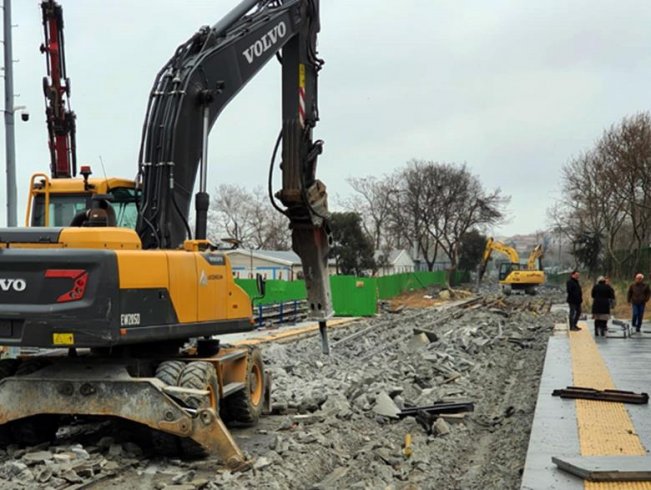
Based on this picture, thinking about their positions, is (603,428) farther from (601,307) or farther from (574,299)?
(574,299)

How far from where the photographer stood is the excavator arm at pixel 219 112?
343 inches

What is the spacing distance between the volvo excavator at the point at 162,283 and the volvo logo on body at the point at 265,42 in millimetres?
26

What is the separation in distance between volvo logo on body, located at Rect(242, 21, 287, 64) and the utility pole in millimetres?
6981

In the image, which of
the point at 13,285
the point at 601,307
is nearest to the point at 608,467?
the point at 13,285

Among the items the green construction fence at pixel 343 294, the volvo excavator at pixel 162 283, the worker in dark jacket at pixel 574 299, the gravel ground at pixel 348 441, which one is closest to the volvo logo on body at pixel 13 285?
the volvo excavator at pixel 162 283

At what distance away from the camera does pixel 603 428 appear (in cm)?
821

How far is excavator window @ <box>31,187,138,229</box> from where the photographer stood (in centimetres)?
892

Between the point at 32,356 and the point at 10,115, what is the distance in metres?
8.03

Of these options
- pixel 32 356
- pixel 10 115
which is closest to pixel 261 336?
pixel 10 115

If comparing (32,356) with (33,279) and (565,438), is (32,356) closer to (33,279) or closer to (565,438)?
(33,279)

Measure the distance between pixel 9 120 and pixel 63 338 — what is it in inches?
376

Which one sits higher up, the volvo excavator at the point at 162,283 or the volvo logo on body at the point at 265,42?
the volvo logo on body at the point at 265,42

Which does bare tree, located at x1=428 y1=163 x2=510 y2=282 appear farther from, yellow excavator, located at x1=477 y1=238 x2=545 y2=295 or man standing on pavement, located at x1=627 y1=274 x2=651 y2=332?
man standing on pavement, located at x1=627 y1=274 x2=651 y2=332

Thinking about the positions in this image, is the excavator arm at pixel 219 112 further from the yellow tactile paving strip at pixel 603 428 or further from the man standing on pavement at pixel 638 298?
the man standing on pavement at pixel 638 298
